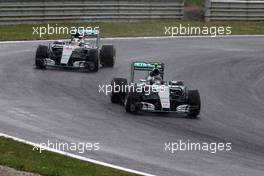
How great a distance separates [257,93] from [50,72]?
234 inches

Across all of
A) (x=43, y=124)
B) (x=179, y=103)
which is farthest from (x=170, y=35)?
(x=43, y=124)

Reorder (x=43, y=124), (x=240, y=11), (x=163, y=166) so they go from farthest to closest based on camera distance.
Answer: (x=240, y=11) → (x=43, y=124) → (x=163, y=166)

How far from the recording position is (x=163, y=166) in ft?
40.9

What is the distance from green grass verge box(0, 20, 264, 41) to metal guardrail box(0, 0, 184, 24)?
1.13ft

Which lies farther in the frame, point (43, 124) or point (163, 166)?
point (43, 124)

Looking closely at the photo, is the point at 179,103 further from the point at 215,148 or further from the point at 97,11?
the point at 97,11
